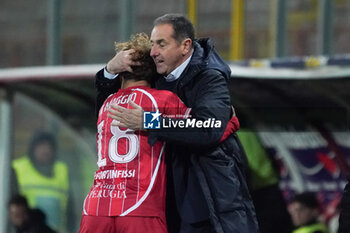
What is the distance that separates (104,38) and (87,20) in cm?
38

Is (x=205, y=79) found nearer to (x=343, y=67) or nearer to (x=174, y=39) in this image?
(x=174, y=39)

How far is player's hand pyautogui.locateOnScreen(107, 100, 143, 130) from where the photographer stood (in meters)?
3.67

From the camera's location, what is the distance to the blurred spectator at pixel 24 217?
7.33 meters

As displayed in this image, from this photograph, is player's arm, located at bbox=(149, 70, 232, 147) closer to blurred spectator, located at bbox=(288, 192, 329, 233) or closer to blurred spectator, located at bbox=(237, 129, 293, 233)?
blurred spectator, located at bbox=(237, 129, 293, 233)

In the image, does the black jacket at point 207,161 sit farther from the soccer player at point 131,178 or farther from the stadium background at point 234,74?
the stadium background at point 234,74

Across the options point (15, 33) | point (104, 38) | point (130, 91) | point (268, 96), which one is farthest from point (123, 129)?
point (15, 33)

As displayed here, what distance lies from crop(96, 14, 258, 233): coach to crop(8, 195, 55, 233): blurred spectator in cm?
367

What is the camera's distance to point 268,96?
23.5ft

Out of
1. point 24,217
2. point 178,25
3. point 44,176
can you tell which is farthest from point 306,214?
point 178,25

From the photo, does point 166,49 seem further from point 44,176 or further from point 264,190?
point 44,176

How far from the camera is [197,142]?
3635 millimetres

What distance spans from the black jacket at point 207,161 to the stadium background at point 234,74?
9.40ft

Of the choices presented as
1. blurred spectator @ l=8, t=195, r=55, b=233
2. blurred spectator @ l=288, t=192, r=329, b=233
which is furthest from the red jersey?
blurred spectator @ l=8, t=195, r=55, b=233

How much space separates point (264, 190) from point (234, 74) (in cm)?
107
